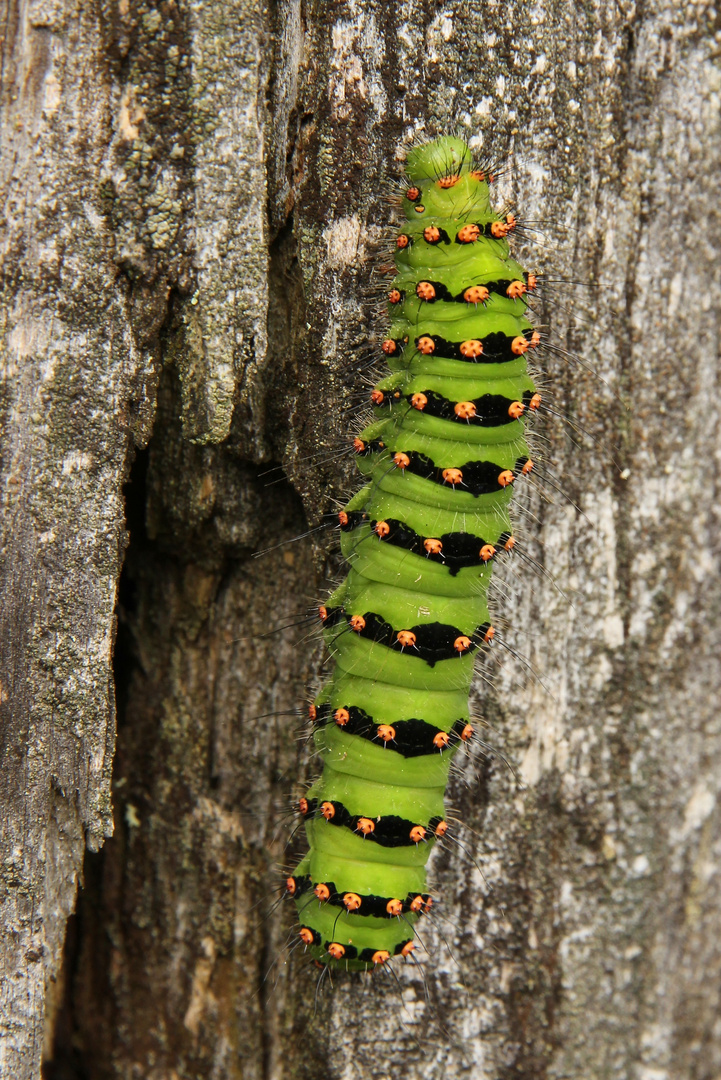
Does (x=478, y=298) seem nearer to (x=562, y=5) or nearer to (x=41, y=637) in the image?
(x=562, y=5)

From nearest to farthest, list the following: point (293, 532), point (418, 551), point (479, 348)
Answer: point (479, 348), point (418, 551), point (293, 532)

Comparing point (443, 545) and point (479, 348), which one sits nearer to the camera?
point (479, 348)

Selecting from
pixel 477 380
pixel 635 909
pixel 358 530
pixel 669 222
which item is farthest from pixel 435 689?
pixel 669 222

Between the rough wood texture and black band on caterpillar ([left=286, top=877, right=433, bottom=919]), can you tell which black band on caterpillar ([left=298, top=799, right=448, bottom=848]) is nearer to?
black band on caterpillar ([left=286, top=877, right=433, bottom=919])

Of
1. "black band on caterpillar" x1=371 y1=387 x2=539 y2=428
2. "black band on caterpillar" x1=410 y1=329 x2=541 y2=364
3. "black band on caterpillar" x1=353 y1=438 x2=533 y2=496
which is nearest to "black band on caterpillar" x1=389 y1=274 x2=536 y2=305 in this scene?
"black band on caterpillar" x1=410 y1=329 x2=541 y2=364

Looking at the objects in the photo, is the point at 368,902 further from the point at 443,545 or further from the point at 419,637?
the point at 443,545

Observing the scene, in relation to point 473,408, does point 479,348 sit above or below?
above

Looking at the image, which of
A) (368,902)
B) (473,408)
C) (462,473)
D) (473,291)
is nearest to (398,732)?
(368,902)

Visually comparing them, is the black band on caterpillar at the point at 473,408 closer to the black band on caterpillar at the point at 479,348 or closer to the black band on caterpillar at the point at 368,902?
the black band on caterpillar at the point at 479,348
